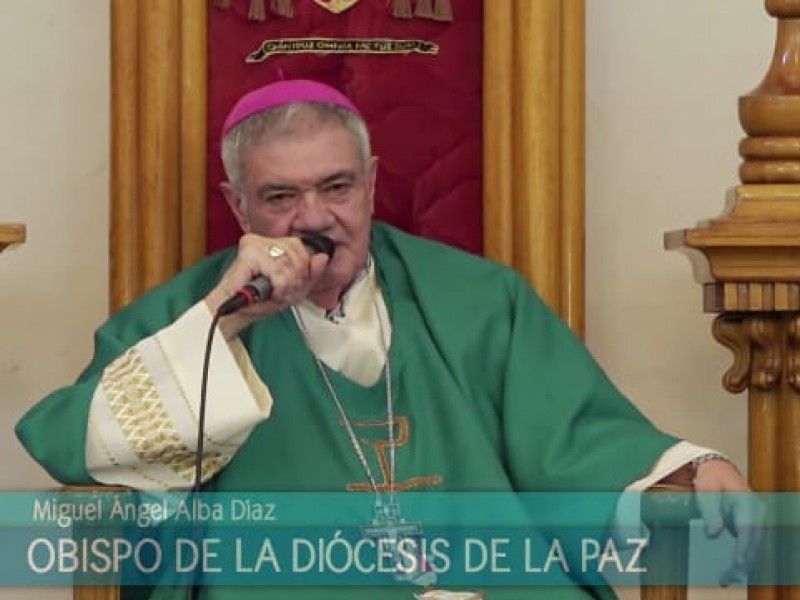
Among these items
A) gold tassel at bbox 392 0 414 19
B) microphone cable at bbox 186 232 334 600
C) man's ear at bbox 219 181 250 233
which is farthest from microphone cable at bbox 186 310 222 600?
gold tassel at bbox 392 0 414 19

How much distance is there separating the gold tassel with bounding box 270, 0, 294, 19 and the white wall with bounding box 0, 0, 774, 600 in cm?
46

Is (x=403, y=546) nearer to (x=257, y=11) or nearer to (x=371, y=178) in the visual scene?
(x=371, y=178)

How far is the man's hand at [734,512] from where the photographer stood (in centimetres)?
311

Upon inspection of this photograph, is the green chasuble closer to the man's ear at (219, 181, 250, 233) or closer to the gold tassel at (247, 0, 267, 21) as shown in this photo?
the man's ear at (219, 181, 250, 233)

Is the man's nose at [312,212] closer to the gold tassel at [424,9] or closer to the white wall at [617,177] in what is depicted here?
the gold tassel at [424,9]

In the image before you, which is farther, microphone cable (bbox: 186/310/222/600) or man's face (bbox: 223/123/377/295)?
man's face (bbox: 223/123/377/295)

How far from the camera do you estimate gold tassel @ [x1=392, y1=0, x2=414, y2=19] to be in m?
3.95

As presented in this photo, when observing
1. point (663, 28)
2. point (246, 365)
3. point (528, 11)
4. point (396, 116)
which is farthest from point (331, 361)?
point (663, 28)

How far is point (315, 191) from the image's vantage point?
11.5ft

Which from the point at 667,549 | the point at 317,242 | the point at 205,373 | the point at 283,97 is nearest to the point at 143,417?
the point at 205,373

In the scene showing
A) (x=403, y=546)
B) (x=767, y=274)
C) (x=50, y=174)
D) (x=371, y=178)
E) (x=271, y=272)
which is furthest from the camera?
(x=50, y=174)

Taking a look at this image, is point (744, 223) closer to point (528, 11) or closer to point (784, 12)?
point (784, 12)

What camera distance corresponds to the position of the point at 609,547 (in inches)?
130

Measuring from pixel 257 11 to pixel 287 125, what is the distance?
47cm
